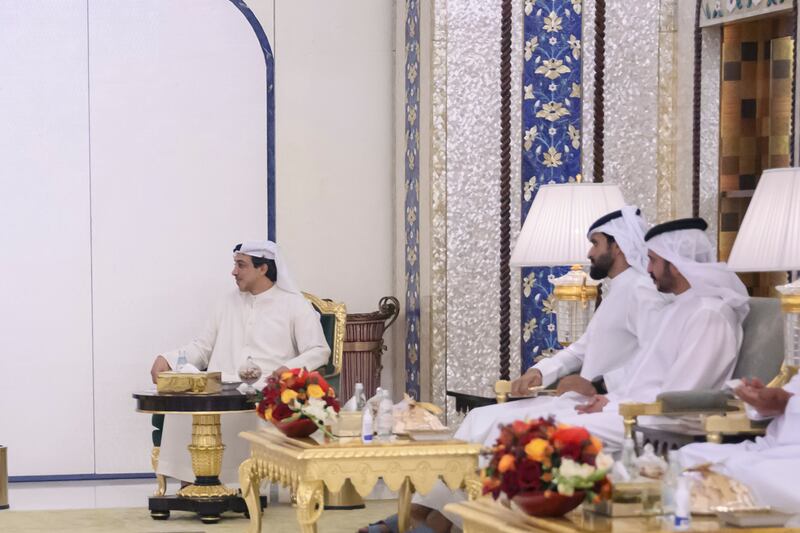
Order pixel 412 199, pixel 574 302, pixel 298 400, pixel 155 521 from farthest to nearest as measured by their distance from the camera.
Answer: pixel 412 199 → pixel 155 521 → pixel 574 302 → pixel 298 400

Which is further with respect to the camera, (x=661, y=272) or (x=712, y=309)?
(x=661, y=272)

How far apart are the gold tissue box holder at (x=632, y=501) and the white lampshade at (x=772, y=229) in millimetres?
1631

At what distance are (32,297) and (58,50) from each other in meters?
1.56

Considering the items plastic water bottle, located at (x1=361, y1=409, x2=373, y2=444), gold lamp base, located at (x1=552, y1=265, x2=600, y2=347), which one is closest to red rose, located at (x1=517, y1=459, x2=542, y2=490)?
plastic water bottle, located at (x1=361, y1=409, x2=373, y2=444)

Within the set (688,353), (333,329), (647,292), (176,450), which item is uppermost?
(647,292)

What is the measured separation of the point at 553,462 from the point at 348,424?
232cm

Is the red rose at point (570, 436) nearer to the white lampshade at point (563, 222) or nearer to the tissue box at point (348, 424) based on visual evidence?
the tissue box at point (348, 424)

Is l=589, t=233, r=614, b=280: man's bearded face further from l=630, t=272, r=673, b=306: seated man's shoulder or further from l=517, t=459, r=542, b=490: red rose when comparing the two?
l=517, t=459, r=542, b=490: red rose

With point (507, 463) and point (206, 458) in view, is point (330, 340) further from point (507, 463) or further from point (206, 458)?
point (507, 463)

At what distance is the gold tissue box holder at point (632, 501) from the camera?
3610 millimetres

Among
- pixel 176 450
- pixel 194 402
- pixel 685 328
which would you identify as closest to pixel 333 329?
pixel 176 450

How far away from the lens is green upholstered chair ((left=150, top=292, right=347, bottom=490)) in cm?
797

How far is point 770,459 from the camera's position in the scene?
4617 millimetres

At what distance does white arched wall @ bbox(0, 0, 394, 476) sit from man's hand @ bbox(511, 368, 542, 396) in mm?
2763
